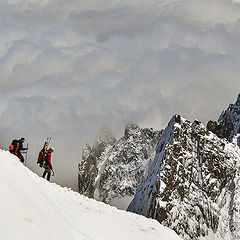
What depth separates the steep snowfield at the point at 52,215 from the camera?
29219 millimetres

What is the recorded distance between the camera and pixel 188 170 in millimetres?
199625

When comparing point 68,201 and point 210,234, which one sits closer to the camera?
point 68,201

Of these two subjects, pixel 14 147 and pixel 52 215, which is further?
pixel 14 147

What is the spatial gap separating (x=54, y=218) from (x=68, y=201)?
30.4 ft

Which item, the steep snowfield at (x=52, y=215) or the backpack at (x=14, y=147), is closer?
the steep snowfield at (x=52, y=215)

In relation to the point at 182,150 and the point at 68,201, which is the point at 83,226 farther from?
the point at 182,150

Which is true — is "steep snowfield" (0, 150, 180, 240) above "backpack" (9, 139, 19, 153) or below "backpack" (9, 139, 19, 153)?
below

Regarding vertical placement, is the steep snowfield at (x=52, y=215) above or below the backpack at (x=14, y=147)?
below

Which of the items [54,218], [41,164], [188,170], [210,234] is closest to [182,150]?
[188,170]

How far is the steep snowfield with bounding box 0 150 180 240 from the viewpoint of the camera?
95.9ft

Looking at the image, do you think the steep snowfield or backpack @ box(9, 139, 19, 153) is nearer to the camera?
the steep snowfield

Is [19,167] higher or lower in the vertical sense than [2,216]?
higher

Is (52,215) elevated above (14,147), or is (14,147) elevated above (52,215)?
(14,147)

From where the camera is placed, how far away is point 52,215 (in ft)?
117
